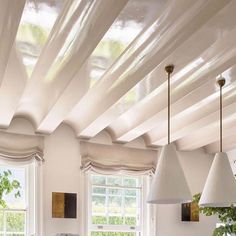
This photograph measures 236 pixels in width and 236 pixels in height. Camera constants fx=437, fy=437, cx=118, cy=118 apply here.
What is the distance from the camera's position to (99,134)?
19.6 ft

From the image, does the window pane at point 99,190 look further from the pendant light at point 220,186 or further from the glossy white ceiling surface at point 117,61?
the pendant light at point 220,186

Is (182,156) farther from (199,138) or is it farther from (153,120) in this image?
(153,120)

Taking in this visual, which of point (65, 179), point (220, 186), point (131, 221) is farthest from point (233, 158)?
point (220, 186)

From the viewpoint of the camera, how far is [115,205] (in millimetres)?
6043

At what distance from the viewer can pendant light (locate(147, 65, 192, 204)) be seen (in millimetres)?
3408

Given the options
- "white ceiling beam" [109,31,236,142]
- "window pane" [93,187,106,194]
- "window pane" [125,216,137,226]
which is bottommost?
"window pane" [125,216,137,226]

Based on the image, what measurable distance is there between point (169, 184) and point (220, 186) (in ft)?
→ 1.74

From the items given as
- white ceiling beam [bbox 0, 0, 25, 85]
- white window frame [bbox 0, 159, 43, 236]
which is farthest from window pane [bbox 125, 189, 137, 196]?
white ceiling beam [bbox 0, 0, 25, 85]

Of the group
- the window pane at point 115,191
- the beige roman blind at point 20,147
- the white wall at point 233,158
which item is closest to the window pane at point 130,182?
the window pane at point 115,191

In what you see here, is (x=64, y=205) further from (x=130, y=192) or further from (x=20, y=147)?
(x=130, y=192)

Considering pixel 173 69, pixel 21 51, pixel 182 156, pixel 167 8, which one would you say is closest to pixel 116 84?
pixel 173 69

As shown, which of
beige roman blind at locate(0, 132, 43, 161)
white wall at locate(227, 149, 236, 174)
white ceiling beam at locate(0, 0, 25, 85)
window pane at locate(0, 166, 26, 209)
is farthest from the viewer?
white wall at locate(227, 149, 236, 174)

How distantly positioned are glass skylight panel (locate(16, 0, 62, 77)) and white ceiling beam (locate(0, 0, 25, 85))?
13 centimetres

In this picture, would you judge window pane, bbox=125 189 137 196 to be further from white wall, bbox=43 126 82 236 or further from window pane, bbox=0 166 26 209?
window pane, bbox=0 166 26 209
